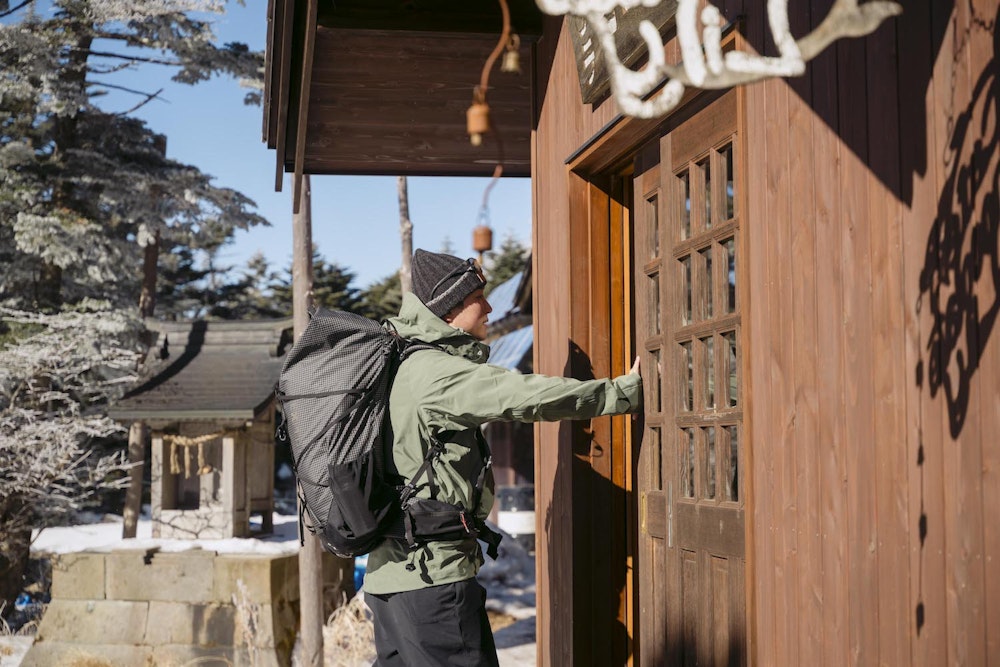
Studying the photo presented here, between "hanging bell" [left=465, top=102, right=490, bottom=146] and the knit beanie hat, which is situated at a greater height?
"hanging bell" [left=465, top=102, right=490, bottom=146]

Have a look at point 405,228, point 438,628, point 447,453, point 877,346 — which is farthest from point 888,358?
point 405,228

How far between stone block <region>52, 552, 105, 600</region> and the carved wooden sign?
11.0 metres

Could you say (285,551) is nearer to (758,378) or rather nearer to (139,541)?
(139,541)

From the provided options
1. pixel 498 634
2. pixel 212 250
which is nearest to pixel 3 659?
pixel 498 634

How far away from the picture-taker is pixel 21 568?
1638 centimetres

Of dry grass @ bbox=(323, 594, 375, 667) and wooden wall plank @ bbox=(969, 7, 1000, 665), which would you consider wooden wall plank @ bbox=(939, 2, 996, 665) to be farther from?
dry grass @ bbox=(323, 594, 375, 667)

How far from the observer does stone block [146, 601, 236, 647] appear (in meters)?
13.1

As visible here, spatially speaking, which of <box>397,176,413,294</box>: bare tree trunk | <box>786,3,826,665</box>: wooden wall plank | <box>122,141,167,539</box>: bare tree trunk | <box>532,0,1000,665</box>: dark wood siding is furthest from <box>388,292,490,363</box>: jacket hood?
<box>122,141,167,539</box>: bare tree trunk

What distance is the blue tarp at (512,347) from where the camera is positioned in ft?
60.2

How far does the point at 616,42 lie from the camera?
4.18 m

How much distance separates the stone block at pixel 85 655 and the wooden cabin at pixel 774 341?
915 centimetres

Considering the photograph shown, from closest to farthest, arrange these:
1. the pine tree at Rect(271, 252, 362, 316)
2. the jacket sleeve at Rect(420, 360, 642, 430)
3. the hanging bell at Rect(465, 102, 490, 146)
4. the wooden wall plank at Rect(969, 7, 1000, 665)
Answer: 1. the wooden wall plank at Rect(969, 7, 1000, 665)
2. the hanging bell at Rect(465, 102, 490, 146)
3. the jacket sleeve at Rect(420, 360, 642, 430)
4. the pine tree at Rect(271, 252, 362, 316)

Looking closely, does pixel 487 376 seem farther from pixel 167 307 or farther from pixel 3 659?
pixel 167 307

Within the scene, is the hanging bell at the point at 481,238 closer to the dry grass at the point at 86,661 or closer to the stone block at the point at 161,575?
the stone block at the point at 161,575
